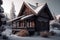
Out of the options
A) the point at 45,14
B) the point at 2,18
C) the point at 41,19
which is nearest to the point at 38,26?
the point at 41,19

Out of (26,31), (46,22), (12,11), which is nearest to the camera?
(26,31)

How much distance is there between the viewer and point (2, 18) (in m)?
22.6

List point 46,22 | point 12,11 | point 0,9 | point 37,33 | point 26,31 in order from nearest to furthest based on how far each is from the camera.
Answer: point 0,9 < point 26,31 < point 37,33 < point 46,22 < point 12,11

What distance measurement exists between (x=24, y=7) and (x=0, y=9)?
11.8m

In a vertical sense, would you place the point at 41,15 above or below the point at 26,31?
above

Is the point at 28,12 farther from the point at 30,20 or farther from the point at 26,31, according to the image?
the point at 26,31

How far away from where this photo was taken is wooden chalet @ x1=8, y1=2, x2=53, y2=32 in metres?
30.5

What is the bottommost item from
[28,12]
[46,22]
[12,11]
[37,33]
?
[37,33]

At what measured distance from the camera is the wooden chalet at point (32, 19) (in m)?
30.5

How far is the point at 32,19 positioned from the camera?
30922mm

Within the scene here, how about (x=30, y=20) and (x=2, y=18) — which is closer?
(x=2, y=18)

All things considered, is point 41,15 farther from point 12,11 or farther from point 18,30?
point 12,11

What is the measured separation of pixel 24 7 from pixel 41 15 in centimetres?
412

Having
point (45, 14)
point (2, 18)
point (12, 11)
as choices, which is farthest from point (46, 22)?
point (12, 11)
